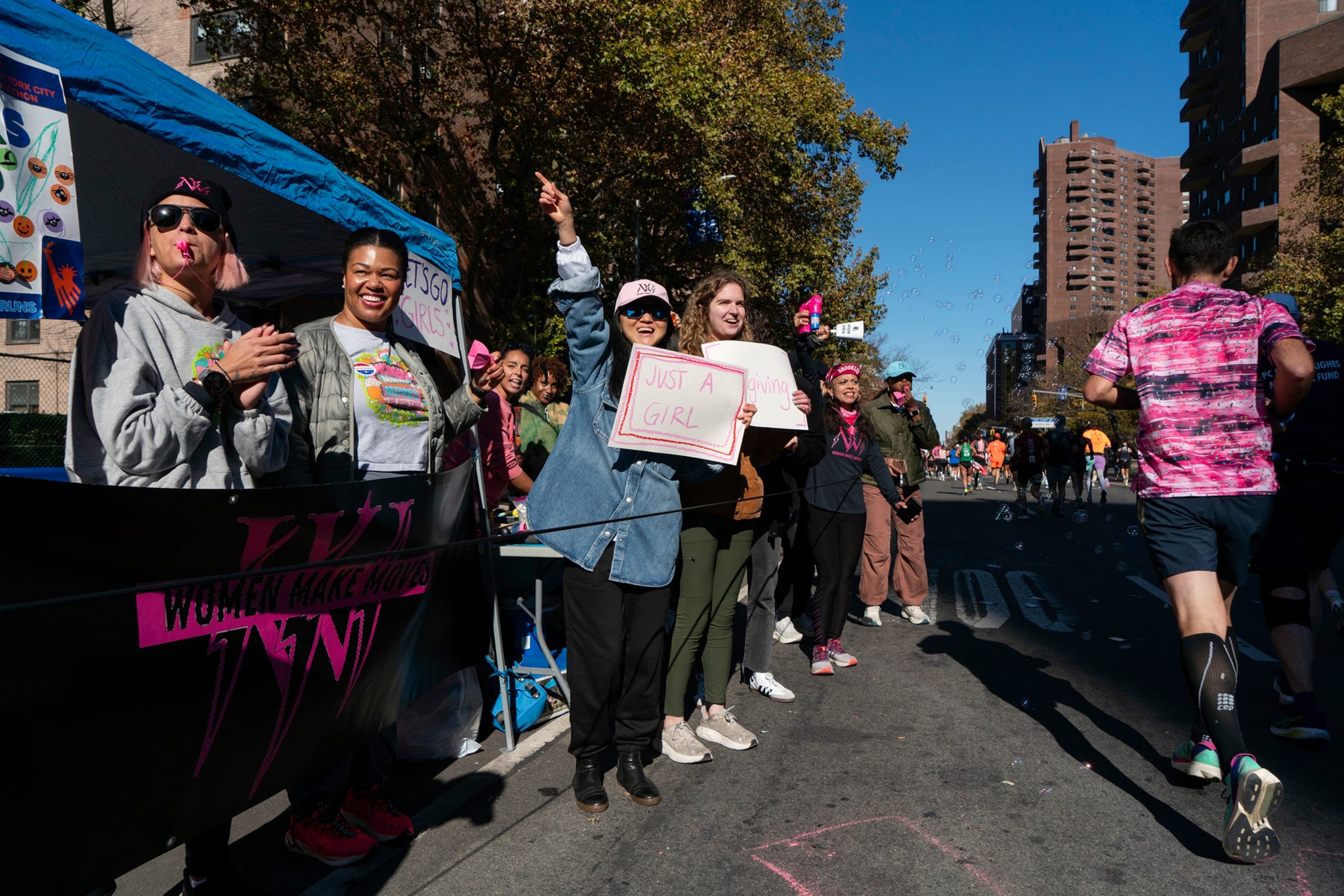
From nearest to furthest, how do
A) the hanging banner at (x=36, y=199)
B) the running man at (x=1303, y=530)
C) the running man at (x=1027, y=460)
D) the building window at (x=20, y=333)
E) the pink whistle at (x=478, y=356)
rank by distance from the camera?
the hanging banner at (x=36, y=199)
the running man at (x=1303, y=530)
the pink whistle at (x=478, y=356)
the building window at (x=20, y=333)
the running man at (x=1027, y=460)

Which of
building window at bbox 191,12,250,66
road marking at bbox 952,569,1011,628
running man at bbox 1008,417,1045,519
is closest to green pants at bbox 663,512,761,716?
road marking at bbox 952,569,1011,628

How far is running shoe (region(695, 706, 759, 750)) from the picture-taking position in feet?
12.6

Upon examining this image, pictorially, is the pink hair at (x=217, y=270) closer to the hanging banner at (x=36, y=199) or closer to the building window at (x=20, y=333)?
the hanging banner at (x=36, y=199)

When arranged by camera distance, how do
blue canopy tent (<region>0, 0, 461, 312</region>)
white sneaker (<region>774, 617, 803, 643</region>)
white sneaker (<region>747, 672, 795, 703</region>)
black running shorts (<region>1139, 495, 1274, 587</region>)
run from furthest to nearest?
white sneaker (<region>774, 617, 803, 643</region>)
white sneaker (<region>747, 672, 795, 703</region>)
black running shorts (<region>1139, 495, 1274, 587</region>)
blue canopy tent (<region>0, 0, 461, 312</region>)

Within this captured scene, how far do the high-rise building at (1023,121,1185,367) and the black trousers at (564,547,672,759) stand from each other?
141 meters

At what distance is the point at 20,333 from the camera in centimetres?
1859

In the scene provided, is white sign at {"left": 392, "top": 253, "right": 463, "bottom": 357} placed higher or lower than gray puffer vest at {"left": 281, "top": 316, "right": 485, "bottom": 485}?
higher

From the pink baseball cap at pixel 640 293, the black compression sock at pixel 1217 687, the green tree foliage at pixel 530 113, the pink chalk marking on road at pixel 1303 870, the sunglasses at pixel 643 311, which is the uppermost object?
the green tree foliage at pixel 530 113

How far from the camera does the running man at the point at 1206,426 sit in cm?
293

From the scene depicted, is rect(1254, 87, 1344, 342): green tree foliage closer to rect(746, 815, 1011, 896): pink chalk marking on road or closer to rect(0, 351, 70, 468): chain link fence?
rect(746, 815, 1011, 896): pink chalk marking on road

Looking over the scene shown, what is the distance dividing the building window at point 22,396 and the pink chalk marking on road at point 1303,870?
14474 millimetres

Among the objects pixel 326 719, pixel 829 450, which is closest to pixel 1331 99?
pixel 829 450

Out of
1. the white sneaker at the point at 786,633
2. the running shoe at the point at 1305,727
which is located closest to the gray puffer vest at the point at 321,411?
the white sneaker at the point at 786,633

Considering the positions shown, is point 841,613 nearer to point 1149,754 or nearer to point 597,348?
point 1149,754
